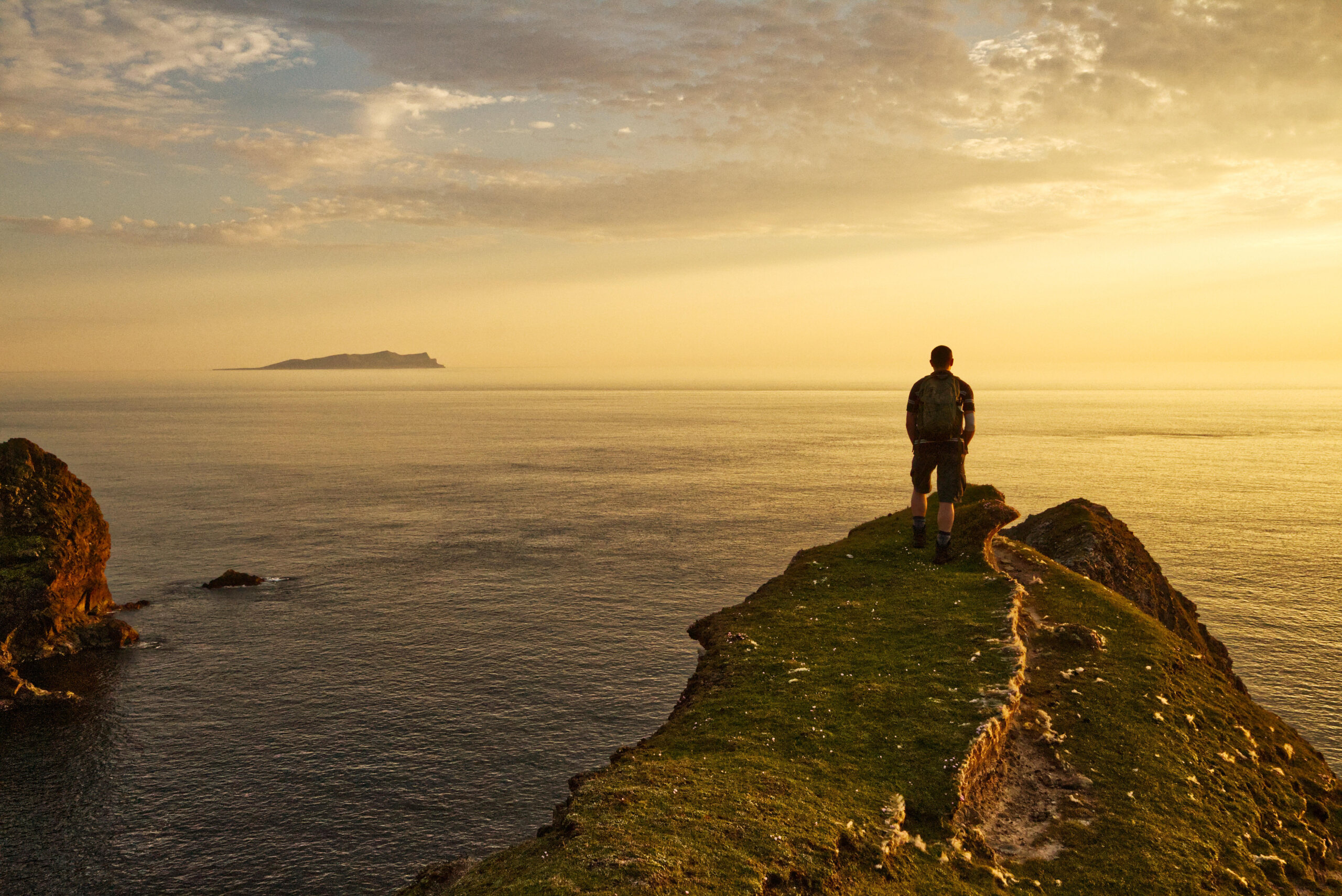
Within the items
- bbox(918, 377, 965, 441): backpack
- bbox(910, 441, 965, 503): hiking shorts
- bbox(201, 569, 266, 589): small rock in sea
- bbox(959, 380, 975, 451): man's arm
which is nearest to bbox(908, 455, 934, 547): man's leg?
bbox(910, 441, 965, 503): hiking shorts

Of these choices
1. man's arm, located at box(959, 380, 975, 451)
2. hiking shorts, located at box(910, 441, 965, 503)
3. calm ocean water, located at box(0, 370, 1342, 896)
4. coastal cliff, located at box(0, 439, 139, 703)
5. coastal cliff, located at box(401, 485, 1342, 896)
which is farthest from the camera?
coastal cliff, located at box(0, 439, 139, 703)

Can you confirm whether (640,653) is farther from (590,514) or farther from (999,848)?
(590,514)

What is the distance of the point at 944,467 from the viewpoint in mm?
24781

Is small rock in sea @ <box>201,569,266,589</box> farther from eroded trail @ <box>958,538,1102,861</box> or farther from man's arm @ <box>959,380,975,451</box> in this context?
eroded trail @ <box>958,538,1102,861</box>

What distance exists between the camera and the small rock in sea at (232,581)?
63.6 m

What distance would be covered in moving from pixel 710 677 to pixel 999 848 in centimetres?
970

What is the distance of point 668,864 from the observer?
1247 cm

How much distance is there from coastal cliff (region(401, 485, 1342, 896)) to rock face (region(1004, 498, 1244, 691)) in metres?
11.5

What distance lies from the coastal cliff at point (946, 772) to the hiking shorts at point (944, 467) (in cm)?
359

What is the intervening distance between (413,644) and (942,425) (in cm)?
3767

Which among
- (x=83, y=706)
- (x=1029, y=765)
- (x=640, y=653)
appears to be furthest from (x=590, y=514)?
(x=1029, y=765)

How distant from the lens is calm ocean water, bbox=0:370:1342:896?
29.7 m

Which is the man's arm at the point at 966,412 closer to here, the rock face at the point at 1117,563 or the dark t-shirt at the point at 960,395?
the dark t-shirt at the point at 960,395

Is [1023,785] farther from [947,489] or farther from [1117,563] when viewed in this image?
[1117,563]
